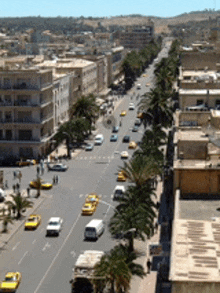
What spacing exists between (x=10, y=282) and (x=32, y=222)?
13622 mm

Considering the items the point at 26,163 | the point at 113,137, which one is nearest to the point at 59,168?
the point at 26,163

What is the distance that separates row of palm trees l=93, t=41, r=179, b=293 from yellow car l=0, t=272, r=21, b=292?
6053 millimetres

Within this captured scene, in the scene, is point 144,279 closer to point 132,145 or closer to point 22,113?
point 22,113

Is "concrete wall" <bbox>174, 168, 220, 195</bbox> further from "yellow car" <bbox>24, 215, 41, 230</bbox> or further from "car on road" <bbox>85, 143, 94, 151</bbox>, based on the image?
"car on road" <bbox>85, 143, 94, 151</bbox>

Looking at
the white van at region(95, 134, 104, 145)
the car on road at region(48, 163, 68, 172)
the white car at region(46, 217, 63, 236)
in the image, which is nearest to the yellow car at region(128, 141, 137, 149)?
the white van at region(95, 134, 104, 145)

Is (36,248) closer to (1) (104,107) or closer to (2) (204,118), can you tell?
(2) (204,118)

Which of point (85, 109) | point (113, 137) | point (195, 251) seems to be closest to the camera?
point (195, 251)

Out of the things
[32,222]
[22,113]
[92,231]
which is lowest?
[32,222]

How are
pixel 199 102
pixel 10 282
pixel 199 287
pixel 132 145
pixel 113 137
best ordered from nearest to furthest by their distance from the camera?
pixel 199 287 → pixel 10 282 → pixel 199 102 → pixel 132 145 → pixel 113 137

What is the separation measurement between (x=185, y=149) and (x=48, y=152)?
157 ft

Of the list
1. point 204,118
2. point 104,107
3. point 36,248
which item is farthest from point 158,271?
point 104,107

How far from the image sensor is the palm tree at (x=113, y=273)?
36.0m

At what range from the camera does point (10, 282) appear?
4181 centimetres

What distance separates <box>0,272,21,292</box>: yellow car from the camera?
1625 inches
